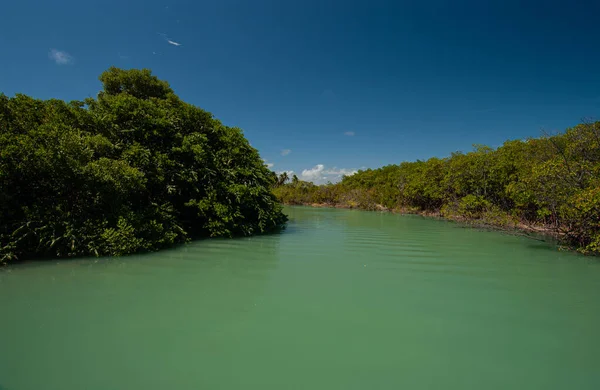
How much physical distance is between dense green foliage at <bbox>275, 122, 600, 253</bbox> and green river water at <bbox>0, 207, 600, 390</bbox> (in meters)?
2.76

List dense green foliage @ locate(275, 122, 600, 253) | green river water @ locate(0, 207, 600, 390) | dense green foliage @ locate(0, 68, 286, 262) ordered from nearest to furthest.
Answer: green river water @ locate(0, 207, 600, 390)
dense green foliage @ locate(0, 68, 286, 262)
dense green foliage @ locate(275, 122, 600, 253)

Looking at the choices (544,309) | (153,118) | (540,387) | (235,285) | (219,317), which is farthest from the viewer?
(153,118)

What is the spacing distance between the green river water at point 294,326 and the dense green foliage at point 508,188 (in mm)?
2757

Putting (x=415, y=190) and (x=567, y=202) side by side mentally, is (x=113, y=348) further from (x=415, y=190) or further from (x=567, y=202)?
(x=415, y=190)

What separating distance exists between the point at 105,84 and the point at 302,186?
1590 inches

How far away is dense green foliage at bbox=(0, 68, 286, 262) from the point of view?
695 centimetres

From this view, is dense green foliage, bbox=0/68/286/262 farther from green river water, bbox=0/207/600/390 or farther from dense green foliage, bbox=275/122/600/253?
dense green foliage, bbox=275/122/600/253

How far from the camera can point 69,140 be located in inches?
279

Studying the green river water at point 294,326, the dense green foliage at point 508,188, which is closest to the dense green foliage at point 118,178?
the green river water at point 294,326

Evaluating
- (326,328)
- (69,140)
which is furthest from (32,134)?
(326,328)

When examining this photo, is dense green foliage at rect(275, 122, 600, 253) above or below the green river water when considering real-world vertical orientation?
above

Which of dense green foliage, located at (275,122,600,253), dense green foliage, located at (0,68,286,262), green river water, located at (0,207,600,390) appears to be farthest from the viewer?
dense green foliage, located at (275,122,600,253)

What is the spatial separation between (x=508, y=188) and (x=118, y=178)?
566 inches

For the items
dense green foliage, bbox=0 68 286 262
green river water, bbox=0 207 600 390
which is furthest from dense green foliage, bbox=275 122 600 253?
dense green foliage, bbox=0 68 286 262
